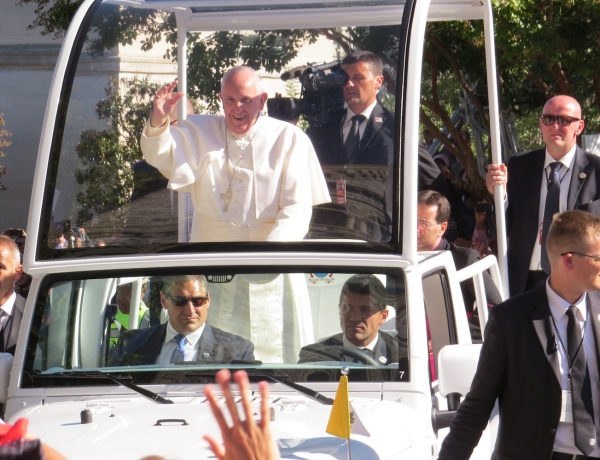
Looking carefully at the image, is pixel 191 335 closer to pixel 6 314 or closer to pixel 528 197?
pixel 6 314

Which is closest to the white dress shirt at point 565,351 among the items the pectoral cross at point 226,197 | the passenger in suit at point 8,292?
the pectoral cross at point 226,197

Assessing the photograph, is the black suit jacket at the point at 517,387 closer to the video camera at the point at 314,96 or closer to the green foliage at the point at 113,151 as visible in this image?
the video camera at the point at 314,96

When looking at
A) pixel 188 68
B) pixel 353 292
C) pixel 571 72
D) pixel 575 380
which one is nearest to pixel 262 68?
pixel 188 68

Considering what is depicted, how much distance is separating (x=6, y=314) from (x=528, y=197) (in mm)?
3244

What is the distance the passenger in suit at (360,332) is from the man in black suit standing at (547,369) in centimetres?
39

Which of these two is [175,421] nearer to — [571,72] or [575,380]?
[575,380]

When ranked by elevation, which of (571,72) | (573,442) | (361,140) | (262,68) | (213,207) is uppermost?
(571,72)

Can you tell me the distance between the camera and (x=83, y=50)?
4348mm

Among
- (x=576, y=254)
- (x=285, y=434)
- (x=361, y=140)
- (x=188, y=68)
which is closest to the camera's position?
(x=285, y=434)

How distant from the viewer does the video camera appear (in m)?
4.29

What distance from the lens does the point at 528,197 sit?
6551mm

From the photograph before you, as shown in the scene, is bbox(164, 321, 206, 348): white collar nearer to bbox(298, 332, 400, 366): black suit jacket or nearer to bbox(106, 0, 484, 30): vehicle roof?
bbox(298, 332, 400, 366): black suit jacket

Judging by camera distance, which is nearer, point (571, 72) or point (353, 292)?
point (353, 292)

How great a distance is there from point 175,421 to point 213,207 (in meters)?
0.98
